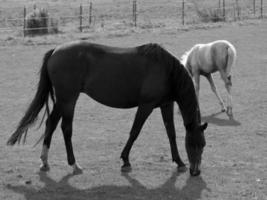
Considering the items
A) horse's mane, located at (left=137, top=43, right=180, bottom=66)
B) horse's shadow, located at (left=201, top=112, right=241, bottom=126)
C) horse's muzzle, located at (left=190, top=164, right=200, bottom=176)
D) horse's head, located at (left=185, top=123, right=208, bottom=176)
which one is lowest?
horse's muzzle, located at (left=190, top=164, right=200, bottom=176)

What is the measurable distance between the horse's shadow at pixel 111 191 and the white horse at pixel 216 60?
4779 millimetres

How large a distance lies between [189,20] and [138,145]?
22.8 meters

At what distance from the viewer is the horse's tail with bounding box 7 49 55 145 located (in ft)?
25.4

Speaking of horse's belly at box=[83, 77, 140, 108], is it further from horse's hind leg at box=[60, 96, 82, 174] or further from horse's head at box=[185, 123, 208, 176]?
horse's head at box=[185, 123, 208, 176]

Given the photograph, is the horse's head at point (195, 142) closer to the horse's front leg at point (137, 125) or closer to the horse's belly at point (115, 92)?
the horse's front leg at point (137, 125)

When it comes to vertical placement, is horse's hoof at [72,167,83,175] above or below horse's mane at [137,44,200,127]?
below

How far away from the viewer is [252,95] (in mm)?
14023

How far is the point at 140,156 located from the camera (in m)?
8.84

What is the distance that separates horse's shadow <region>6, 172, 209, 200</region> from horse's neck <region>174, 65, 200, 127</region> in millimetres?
888

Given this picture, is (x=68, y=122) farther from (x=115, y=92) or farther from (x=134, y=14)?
(x=134, y=14)

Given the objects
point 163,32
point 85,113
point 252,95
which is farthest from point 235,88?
point 163,32

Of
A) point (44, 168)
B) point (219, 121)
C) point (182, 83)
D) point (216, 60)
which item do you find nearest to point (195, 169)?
point (182, 83)

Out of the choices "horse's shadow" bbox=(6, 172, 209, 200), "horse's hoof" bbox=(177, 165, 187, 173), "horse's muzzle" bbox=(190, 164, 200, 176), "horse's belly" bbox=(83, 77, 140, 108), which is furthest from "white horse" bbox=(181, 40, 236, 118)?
"horse's shadow" bbox=(6, 172, 209, 200)

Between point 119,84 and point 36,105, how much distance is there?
122cm
